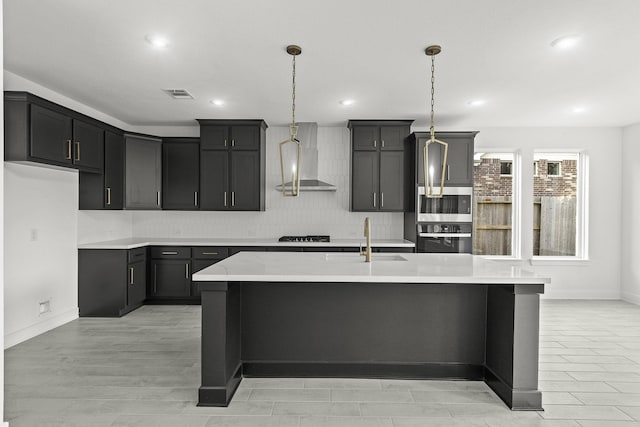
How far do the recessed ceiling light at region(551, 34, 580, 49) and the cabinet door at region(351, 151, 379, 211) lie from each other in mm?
2867

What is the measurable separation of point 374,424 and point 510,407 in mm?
961

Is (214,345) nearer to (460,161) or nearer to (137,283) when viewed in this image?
(137,283)

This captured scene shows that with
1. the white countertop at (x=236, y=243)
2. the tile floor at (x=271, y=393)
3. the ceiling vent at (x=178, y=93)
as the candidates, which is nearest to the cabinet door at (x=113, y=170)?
the white countertop at (x=236, y=243)

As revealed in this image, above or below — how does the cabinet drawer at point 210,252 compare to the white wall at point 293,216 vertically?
below

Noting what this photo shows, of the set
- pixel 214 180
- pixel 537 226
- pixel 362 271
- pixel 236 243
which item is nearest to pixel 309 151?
pixel 214 180

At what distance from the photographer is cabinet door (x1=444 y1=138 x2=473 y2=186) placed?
5578 millimetres

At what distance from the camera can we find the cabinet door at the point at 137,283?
5.21 metres

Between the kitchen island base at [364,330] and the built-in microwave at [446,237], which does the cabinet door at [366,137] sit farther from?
the kitchen island base at [364,330]

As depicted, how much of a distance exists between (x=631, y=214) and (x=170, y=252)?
6698mm

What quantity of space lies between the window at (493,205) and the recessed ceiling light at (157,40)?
15.9 feet

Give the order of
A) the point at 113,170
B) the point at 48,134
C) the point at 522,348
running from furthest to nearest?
the point at 113,170 < the point at 48,134 < the point at 522,348

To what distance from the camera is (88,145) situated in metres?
4.71

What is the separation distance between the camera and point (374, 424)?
2.53 metres

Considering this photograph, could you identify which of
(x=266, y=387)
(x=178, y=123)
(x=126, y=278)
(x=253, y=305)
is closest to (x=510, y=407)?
(x=266, y=387)
